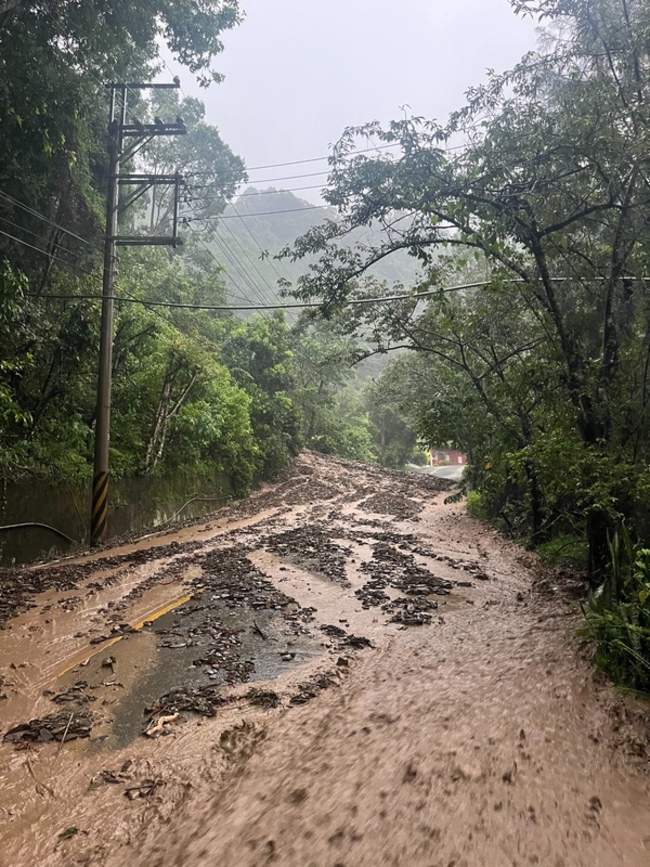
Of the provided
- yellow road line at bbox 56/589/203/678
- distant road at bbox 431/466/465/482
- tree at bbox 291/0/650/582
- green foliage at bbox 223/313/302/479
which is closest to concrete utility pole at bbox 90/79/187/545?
yellow road line at bbox 56/589/203/678

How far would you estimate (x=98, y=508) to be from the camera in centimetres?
1279

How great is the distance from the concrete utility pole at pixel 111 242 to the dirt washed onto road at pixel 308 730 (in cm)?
363

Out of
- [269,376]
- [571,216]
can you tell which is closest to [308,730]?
[571,216]

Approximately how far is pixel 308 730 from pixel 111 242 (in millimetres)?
12548

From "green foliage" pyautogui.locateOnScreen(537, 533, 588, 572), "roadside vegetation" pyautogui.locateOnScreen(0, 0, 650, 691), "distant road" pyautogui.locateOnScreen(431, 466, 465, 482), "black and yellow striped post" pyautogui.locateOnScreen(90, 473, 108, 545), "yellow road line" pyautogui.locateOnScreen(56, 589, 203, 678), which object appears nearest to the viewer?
"yellow road line" pyautogui.locateOnScreen(56, 589, 203, 678)

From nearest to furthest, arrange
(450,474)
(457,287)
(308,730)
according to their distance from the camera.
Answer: (308,730)
(457,287)
(450,474)

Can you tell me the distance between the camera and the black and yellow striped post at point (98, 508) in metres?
12.7

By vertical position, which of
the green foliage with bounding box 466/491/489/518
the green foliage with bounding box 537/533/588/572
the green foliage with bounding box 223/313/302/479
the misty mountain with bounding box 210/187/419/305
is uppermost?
the misty mountain with bounding box 210/187/419/305

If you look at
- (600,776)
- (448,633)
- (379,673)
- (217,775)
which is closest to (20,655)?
(217,775)

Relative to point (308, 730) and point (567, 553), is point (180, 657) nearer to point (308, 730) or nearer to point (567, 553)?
point (308, 730)

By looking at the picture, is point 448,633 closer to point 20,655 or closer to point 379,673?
point 379,673

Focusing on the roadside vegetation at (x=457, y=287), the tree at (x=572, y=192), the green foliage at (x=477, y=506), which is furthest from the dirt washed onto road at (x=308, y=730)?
the green foliage at (x=477, y=506)

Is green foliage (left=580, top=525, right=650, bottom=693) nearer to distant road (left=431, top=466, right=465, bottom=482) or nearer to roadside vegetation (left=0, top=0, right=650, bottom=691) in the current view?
roadside vegetation (left=0, top=0, right=650, bottom=691)

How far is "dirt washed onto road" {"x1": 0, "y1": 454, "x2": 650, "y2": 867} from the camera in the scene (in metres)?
3.13
